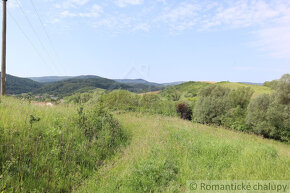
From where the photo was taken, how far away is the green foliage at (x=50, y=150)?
3959mm

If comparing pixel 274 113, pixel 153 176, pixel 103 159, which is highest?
pixel 153 176

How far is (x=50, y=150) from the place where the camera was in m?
4.87

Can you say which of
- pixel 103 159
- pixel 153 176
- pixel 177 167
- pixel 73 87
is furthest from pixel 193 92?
pixel 153 176

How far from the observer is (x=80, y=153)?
5.18 meters

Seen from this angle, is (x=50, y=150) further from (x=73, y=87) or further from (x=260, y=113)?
(x=73, y=87)

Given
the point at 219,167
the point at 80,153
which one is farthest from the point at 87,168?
the point at 219,167

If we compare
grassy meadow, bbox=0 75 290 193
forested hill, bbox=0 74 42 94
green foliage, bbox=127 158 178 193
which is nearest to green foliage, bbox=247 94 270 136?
grassy meadow, bbox=0 75 290 193

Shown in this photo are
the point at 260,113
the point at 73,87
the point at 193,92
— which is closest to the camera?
the point at 260,113

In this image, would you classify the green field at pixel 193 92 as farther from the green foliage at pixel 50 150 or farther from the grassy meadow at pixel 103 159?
the green foliage at pixel 50 150

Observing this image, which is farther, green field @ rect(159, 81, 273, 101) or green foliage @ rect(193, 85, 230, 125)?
green field @ rect(159, 81, 273, 101)

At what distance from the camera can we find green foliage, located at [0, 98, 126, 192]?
396 cm

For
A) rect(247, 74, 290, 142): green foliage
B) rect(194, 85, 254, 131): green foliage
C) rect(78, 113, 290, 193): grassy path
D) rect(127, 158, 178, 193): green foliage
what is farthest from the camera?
rect(194, 85, 254, 131): green foliage

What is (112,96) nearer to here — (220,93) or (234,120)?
(234,120)

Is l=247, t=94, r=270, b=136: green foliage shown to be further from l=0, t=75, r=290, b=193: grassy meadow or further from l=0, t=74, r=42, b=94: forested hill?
l=0, t=74, r=42, b=94: forested hill
